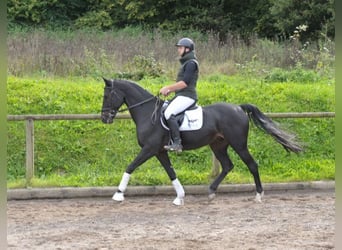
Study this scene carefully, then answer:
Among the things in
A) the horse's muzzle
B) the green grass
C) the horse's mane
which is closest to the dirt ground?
the green grass

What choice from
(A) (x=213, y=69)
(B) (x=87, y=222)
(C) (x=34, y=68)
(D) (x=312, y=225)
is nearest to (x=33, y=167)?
(B) (x=87, y=222)

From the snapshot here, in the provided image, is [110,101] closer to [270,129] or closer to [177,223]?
[177,223]

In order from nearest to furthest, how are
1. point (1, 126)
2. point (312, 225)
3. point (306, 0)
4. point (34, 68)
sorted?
1. point (1, 126)
2. point (312, 225)
3. point (34, 68)
4. point (306, 0)

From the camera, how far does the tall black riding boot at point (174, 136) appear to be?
788cm

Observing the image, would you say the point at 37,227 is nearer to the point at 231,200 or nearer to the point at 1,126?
the point at 231,200

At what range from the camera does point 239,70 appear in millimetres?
14914

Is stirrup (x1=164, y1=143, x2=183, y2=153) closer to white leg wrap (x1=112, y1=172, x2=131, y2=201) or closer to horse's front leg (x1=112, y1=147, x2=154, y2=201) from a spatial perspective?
horse's front leg (x1=112, y1=147, x2=154, y2=201)

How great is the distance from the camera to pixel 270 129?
8531 millimetres

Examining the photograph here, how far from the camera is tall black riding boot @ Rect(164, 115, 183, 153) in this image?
7.88 metres

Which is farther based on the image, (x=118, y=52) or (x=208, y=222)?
(x=118, y=52)

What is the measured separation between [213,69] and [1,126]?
13.8 metres

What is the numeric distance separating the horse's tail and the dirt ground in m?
0.76

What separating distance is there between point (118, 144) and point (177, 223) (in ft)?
12.0

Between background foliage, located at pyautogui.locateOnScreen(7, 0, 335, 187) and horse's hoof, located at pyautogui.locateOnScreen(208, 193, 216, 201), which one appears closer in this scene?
horse's hoof, located at pyautogui.locateOnScreen(208, 193, 216, 201)
